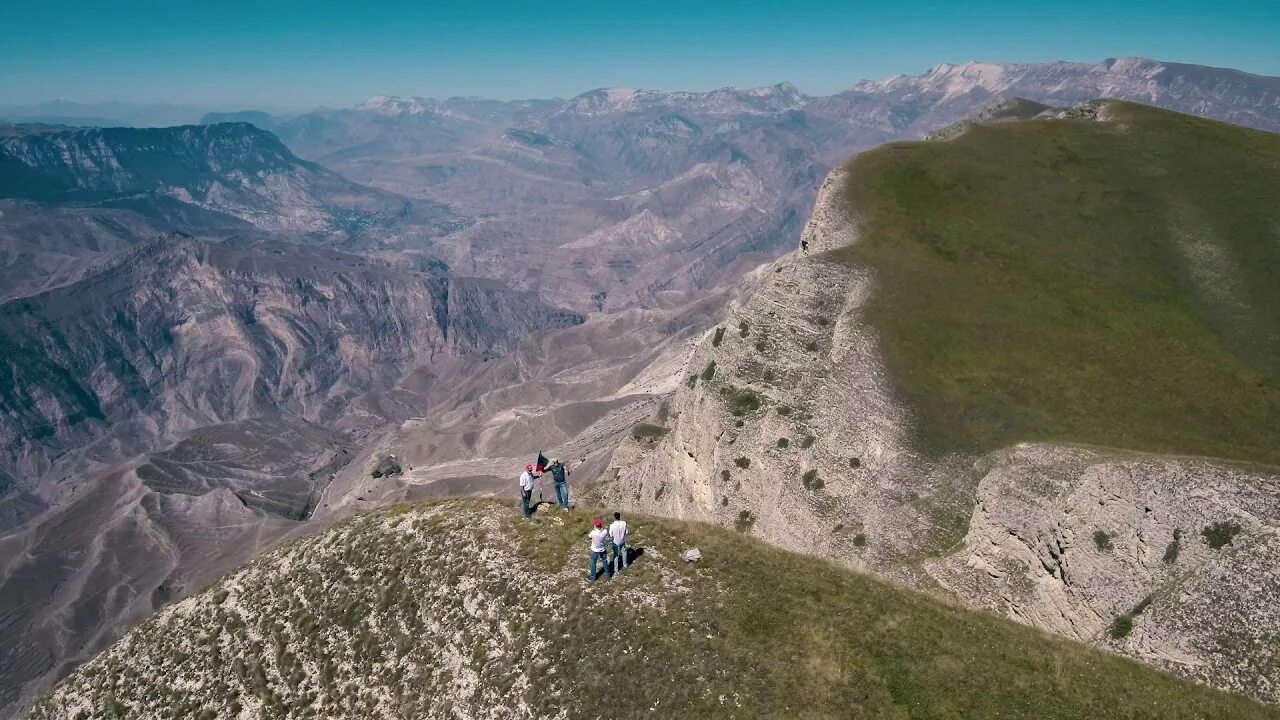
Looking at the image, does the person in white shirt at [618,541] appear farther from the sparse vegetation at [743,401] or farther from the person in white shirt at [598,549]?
the sparse vegetation at [743,401]

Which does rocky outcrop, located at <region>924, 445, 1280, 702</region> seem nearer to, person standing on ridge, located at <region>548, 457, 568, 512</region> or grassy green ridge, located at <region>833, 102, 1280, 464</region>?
grassy green ridge, located at <region>833, 102, 1280, 464</region>

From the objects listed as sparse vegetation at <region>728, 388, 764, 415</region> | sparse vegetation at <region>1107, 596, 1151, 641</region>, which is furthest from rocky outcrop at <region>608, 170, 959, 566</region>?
sparse vegetation at <region>1107, 596, 1151, 641</region>

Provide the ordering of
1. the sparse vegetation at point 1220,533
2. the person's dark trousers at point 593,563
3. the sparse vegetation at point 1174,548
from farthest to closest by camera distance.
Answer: the sparse vegetation at point 1174,548, the sparse vegetation at point 1220,533, the person's dark trousers at point 593,563

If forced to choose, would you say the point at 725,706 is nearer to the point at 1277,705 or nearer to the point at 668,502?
the point at 1277,705

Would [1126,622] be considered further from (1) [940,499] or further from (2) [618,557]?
(2) [618,557]

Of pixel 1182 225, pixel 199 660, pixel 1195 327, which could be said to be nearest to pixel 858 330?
pixel 1195 327

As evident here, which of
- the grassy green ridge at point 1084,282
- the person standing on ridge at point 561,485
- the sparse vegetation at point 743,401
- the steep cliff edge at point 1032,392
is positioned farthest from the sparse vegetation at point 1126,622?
the sparse vegetation at point 743,401
